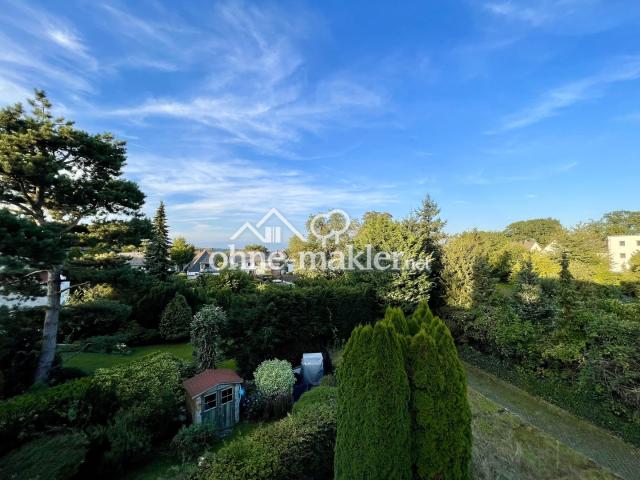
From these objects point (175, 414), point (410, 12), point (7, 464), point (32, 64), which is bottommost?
point (175, 414)

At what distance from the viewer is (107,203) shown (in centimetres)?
719

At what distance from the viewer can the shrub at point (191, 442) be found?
15.9ft

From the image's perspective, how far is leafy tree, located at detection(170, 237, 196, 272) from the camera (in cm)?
3193

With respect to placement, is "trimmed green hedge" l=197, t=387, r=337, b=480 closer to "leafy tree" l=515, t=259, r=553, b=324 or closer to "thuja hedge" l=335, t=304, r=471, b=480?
"thuja hedge" l=335, t=304, r=471, b=480

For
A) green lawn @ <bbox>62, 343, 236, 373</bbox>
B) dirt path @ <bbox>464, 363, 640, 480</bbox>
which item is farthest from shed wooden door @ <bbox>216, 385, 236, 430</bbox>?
dirt path @ <bbox>464, 363, 640, 480</bbox>

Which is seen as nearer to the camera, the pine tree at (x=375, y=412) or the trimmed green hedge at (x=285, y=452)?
the pine tree at (x=375, y=412)

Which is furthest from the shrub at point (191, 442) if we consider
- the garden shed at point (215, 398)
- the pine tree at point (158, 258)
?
the pine tree at point (158, 258)

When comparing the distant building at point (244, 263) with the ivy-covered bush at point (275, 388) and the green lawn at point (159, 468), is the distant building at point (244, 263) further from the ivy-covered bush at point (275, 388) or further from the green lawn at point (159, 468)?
the green lawn at point (159, 468)

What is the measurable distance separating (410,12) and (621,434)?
10.3 metres

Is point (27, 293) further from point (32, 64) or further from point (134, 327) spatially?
point (134, 327)

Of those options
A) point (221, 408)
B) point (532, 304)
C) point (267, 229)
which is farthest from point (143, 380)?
point (267, 229)

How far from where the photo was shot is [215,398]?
19.3 ft

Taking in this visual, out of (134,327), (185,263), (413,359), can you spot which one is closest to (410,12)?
(413,359)

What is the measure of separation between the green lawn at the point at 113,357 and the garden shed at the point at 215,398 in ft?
8.48
